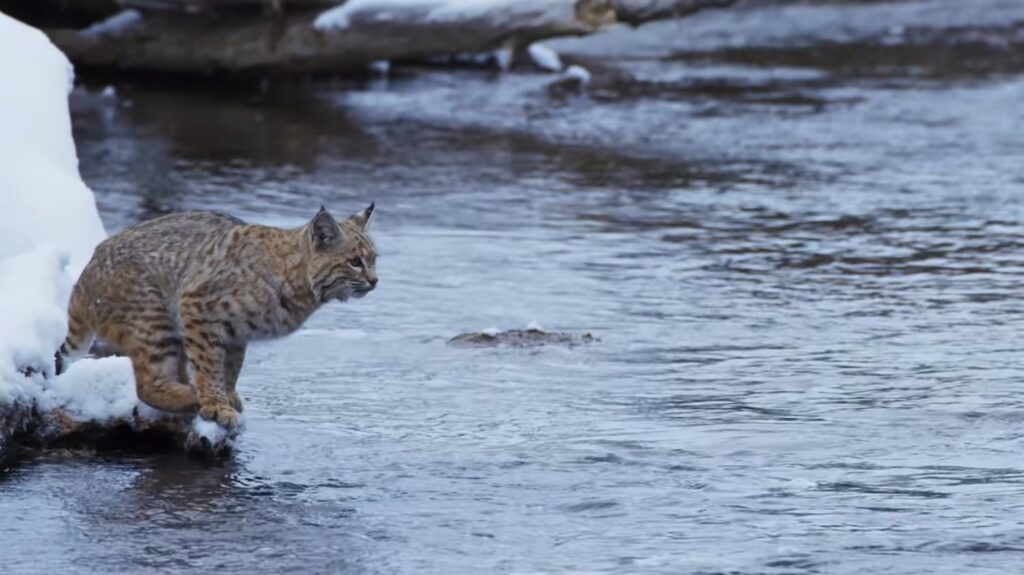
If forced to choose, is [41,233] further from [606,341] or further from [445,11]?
[445,11]

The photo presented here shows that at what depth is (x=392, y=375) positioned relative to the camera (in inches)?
328

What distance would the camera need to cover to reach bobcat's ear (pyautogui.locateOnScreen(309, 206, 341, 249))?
688cm

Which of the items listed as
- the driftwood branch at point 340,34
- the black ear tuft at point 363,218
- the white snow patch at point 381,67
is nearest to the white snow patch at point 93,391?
the black ear tuft at point 363,218

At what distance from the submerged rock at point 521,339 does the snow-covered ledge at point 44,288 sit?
5.87 ft

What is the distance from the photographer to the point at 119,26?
1777 centimetres

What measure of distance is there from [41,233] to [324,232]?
149 centimetres

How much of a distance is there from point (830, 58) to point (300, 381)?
44.5ft

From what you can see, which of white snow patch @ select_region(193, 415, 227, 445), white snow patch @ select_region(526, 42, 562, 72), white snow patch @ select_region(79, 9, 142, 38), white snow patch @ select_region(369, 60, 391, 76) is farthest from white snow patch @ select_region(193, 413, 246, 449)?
white snow patch @ select_region(526, 42, 562, 72)

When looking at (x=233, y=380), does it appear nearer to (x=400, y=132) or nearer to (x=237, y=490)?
(x=237, y=490)

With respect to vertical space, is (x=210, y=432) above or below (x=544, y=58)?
below

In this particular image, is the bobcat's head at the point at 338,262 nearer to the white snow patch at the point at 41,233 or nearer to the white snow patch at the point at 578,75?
the white snow patch at the point at 41,233

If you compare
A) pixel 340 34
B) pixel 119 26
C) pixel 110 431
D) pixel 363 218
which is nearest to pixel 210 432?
pixel 110 431

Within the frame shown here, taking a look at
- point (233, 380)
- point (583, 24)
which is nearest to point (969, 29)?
point (583, 24)

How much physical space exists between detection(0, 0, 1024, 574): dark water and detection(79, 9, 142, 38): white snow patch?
1.96 ft
